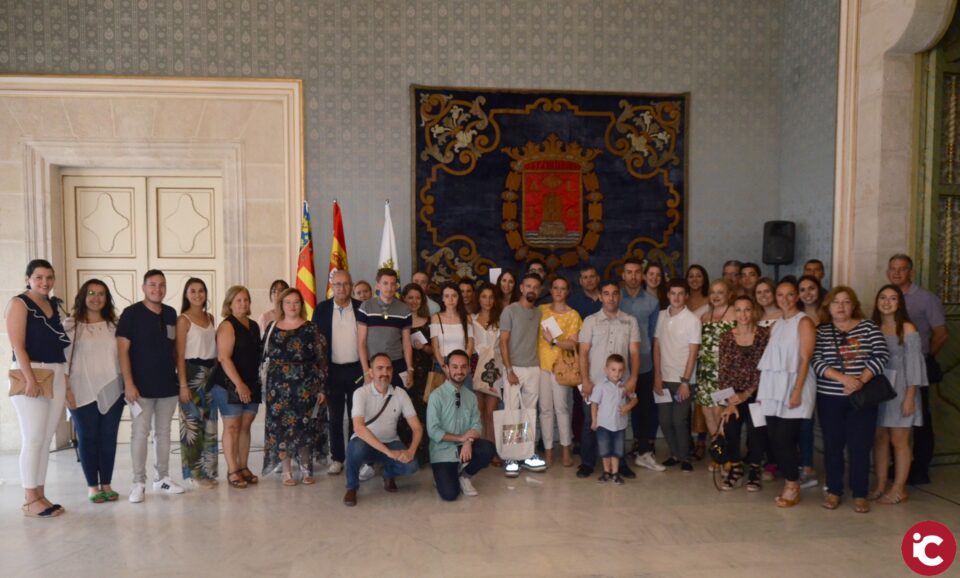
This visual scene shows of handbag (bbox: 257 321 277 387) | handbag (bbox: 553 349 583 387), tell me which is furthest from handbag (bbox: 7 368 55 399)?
handbag (bbox: 553 349 583 387)

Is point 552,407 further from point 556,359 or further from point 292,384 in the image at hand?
point 292,384

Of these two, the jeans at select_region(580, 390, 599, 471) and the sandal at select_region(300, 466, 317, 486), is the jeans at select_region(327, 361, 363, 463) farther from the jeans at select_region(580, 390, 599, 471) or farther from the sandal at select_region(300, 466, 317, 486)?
the jeans at select_region(580, 390, 599, 471)

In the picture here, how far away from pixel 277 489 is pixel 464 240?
9.26 feet

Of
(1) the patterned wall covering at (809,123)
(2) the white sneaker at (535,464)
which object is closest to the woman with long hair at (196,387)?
(2) the white sneaker at (535,464)

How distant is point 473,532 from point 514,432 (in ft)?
4.12

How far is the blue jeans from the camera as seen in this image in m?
4.66

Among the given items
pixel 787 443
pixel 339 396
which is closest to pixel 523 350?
pixel 339 396

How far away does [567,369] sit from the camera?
17.8 ft

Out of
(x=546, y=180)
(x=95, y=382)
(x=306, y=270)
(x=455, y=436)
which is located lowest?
(x=455, y=436)

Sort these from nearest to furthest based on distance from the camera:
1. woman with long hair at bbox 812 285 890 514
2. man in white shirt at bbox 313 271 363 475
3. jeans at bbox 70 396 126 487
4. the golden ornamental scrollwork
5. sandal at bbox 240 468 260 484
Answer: woman with long hair at bbox 812 285 890 514
jeans at bbox 70 396 126 487
sandal at bbox 240 468 260 484
man in white shirt at bbox 313 271 363 475
the golden ornamental scrollwork

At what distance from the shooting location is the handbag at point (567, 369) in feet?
17.8

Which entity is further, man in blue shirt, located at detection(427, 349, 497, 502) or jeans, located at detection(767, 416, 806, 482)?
man in blue shirt, located at detection(427, 349, 497, 502)

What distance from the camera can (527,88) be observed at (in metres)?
6.77

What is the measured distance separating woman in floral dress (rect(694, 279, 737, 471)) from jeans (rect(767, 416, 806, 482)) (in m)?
0.58
